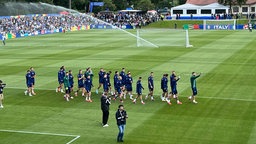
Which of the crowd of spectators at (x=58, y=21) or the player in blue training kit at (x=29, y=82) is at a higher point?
the crowd of spectators at (x=58, y=21)

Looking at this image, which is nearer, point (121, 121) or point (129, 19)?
point (121, 121)

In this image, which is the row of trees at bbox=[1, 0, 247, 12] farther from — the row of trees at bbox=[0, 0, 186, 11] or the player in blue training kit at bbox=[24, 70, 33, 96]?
the player in blue training kit at bbox=[24, 70, 33, 96]

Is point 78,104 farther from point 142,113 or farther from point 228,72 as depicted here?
point 228,72

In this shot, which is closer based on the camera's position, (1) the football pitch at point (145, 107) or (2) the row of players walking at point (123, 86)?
(1) the football pitch at point (145, 107)

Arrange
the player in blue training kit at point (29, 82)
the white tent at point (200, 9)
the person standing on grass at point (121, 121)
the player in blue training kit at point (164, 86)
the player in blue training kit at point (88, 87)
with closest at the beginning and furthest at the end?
the person standing on grass at point (121, 121)
the player in blue training kit at point (164, 86)
the player in blue training kit at point (88, 87)
the player in blue training kit at point (29, 82)
the white tent at point (200, 9)

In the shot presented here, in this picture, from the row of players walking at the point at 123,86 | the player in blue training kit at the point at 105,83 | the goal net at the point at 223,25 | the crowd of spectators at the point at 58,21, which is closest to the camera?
the row of players walking at the point at 123,86

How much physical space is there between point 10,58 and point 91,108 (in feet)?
86.0

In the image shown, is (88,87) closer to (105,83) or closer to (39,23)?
(105,83)

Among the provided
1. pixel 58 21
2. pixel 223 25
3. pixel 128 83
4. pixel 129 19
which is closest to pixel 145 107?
pixel 128 83

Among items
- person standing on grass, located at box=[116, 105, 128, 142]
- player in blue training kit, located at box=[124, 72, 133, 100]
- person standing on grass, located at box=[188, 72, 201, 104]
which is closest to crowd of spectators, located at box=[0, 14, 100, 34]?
player in blue training kit, located at box=[124, 72, 133, 100]

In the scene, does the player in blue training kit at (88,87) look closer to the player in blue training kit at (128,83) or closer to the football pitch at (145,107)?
the football pitch at (145,107)

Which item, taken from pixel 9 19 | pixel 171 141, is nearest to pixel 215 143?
pixel 171 141

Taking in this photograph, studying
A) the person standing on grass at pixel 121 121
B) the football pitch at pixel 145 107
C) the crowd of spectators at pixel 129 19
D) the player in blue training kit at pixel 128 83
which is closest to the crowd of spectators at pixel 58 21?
the crowd of spectators at pixel 129 19

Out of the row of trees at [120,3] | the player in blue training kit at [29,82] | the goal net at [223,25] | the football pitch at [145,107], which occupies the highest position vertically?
the row of trees at [120,3]
